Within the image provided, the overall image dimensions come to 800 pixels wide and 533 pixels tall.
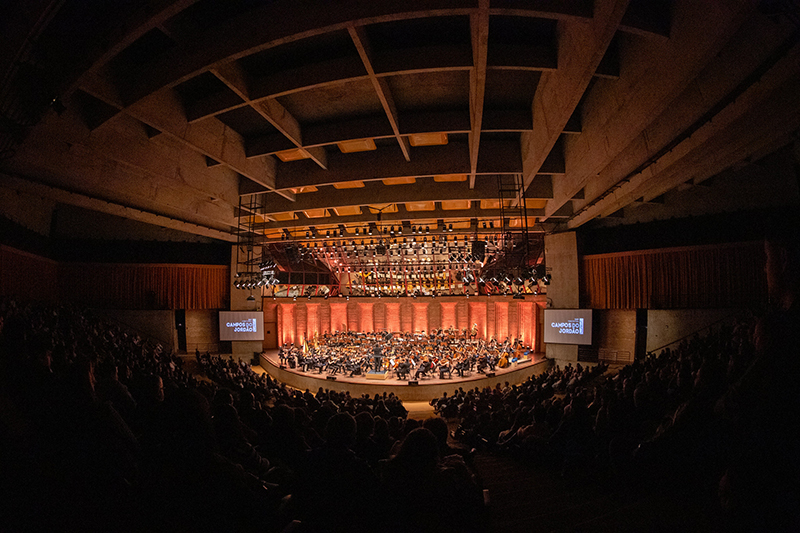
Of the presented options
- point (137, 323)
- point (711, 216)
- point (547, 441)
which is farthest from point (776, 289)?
point (137, 323)

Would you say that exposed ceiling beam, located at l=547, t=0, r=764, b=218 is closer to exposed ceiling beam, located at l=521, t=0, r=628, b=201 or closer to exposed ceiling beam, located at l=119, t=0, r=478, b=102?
exposed ceiling beam, located at l=521, t=0, r=628, b=201

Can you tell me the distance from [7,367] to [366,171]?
21.0ft

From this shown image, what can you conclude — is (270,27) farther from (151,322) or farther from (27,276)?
(151,322)

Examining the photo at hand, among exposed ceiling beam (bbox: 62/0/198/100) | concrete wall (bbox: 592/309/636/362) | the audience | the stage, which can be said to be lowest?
the stage

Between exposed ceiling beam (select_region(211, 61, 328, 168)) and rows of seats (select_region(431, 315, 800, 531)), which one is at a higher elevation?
exposed ceiling beam (select_region(211, 61, 328, 168))

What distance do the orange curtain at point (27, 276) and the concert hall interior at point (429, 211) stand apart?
17 cm

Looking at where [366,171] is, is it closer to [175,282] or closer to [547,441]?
[547,441]

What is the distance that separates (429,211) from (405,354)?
361 inches

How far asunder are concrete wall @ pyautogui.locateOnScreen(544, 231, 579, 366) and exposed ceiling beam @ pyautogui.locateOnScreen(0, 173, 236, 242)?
49.7 feet

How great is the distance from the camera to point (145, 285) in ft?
54.5

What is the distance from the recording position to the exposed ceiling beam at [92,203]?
25.9 feet

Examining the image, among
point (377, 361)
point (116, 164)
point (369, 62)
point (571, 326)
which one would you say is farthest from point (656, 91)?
point (377, 361)

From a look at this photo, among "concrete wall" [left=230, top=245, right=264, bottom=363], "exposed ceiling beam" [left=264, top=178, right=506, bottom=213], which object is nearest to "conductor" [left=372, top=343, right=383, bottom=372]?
"concrete wall" [left=230, top=245, right=264, bottom=363]

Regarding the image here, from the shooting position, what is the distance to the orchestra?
15617 mm
